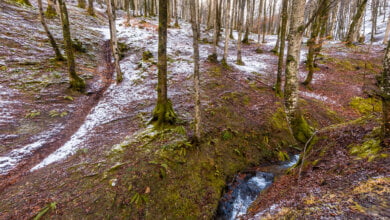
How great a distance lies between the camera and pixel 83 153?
5.88 m

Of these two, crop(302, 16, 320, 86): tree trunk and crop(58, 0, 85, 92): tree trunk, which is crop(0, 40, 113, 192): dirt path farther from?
crop(302, 16, 320, 86): tree trunk

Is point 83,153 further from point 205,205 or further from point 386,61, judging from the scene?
point 386,61

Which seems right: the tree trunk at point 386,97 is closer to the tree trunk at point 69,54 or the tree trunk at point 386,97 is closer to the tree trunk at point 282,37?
the tree trunk at point 282,37

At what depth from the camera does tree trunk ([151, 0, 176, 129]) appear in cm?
612

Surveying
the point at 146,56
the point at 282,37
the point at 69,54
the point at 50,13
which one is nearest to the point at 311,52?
the point at 282,37

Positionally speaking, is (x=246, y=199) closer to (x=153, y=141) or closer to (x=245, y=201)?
(x=245, y=201)

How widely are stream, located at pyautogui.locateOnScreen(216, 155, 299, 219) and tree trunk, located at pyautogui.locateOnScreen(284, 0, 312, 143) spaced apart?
1.57 m

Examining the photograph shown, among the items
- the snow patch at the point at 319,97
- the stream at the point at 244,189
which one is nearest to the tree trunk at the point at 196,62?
the stream at the point at 244,189

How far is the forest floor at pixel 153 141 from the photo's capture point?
3.53m

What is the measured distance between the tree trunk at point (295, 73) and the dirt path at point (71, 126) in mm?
8798

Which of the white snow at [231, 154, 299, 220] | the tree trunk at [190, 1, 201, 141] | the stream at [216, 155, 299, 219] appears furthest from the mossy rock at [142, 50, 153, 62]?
the white snow at [231, 154, 299, 220]

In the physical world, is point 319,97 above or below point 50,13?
below

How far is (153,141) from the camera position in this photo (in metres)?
6.30

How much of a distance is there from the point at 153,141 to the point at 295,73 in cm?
559
